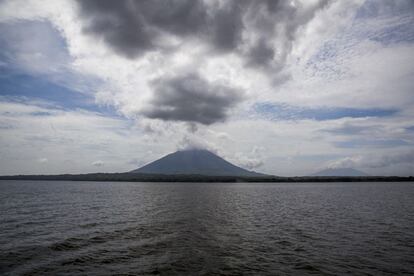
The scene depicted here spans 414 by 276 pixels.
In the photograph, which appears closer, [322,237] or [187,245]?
[187,245]

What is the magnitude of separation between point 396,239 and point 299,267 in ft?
63.9

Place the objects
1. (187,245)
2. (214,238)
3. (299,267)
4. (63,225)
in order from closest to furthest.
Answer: (299,267), (187,245), (214,238), (63,225)

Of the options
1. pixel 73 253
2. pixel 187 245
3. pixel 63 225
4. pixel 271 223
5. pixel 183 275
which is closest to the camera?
pixel 183 275

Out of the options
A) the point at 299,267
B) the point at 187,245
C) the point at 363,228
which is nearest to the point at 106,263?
the point at 187,245

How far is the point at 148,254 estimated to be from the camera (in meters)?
27.3

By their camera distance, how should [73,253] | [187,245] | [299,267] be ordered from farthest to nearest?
[187,245] < [73,253] < [299,267]

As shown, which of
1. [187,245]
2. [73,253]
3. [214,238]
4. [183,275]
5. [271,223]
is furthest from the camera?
[271,223]

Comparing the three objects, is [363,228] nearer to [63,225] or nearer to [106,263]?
[106,263]

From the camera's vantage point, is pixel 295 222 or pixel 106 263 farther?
pixel 295 222

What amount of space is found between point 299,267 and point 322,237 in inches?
536

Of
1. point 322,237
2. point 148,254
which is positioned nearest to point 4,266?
point 148,254

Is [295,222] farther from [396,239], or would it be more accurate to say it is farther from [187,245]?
[187,245]

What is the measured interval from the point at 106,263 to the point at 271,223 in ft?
97.0

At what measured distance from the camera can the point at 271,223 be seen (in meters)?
46.3
